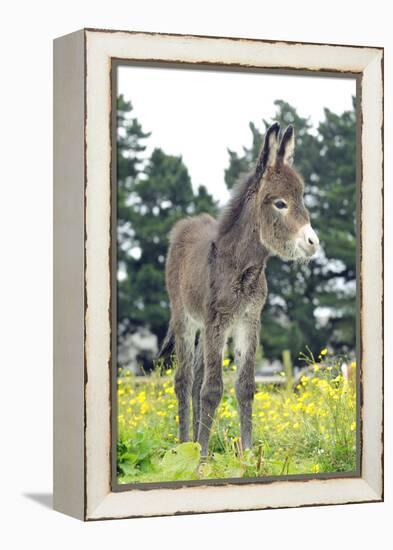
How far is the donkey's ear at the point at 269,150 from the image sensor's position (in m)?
9.83

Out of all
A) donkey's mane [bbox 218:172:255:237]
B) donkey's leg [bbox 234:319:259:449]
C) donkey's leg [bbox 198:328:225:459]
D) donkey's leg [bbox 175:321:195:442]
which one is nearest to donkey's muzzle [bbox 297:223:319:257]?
donkey's mane [bbox 218:172:255:237]

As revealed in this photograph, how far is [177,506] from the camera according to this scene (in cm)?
→ 941

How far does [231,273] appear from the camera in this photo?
9.98 meters

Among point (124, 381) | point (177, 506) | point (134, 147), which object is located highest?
point (134, 147)

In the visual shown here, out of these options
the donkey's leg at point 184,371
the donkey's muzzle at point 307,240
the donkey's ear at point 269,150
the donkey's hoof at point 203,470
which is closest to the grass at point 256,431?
the donkey's hoof at point 203,470

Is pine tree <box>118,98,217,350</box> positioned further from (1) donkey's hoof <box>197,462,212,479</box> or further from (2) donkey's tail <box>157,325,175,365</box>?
(1) donkey's hoof <box>197,462,212,479</box>

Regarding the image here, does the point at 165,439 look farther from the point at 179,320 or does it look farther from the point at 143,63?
the point at 143,63

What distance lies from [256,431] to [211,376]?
2.15 ft

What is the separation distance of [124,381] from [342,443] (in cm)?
171

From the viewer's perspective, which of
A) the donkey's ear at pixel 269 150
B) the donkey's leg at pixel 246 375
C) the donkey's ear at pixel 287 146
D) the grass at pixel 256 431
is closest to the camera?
the grass at pixel 256 431

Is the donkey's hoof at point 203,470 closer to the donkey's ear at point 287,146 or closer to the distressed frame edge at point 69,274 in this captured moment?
the distressed frame edge at point 69,274

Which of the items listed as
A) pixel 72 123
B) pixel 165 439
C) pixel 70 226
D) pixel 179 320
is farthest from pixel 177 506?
pixel 72 123

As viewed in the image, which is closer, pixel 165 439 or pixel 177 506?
pixel 177 506

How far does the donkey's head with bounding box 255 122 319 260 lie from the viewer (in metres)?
9.88
